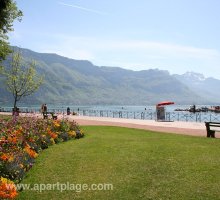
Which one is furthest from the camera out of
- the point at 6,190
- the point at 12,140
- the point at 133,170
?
the point at 12,140

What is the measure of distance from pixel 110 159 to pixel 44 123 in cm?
705

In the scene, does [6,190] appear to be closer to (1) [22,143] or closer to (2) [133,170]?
(2) [133,170]

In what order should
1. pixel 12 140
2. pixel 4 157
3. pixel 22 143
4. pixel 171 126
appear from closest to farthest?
pixel 4 157 → pixel 12 140 → pixel 22 143 → pixel 171 126

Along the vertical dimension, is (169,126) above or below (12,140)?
below

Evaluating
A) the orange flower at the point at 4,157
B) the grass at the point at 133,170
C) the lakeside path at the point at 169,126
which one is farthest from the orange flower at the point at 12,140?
the lakeside path at the point at 169,126

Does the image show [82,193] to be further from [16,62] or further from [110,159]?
[16,62]

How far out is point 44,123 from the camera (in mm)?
19312

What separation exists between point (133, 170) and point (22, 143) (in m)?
5.21

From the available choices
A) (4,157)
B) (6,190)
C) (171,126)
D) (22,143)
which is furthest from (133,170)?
(171,126)

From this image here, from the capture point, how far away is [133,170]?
12055mm

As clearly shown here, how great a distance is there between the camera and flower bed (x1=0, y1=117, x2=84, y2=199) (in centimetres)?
1086

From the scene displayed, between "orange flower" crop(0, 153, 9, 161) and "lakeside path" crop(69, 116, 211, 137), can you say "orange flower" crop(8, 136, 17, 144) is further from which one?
"lakeside path" crop(69, 116, 211, 137)

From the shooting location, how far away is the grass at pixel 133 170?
10.1 meters

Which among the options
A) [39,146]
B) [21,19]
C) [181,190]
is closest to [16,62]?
[21,19]
